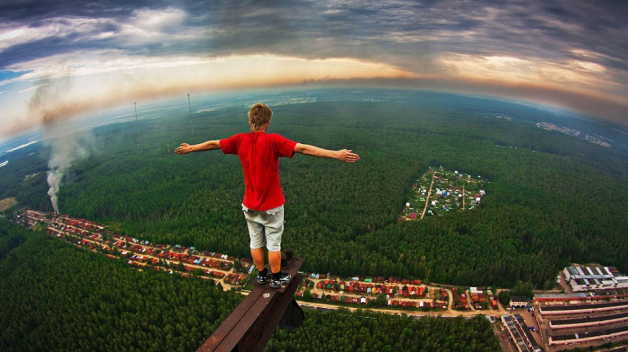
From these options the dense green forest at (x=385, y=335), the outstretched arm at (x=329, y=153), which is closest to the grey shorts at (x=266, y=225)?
the outstretched arm at (x=329, y=153)

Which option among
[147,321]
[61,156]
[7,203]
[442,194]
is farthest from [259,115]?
[61,156]

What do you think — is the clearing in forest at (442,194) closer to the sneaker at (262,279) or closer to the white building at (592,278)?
the white building at (592,278)

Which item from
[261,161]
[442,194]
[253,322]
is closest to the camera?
[253,322]

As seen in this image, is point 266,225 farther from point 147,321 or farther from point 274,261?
point 147,321

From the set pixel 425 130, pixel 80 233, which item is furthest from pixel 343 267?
pixel 425 130

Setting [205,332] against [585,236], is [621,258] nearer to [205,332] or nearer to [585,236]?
[585,236]

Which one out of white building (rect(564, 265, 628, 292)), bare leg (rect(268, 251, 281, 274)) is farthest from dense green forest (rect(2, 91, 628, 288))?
bare leg (rect(268, 251, 281, 274))

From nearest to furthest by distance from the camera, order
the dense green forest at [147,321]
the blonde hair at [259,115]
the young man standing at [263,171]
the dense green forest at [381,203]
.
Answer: the young man standing at [263,171], the blonde hair at [259,115], the dense green forest at [147,321], the dense green forest at [381,203]
